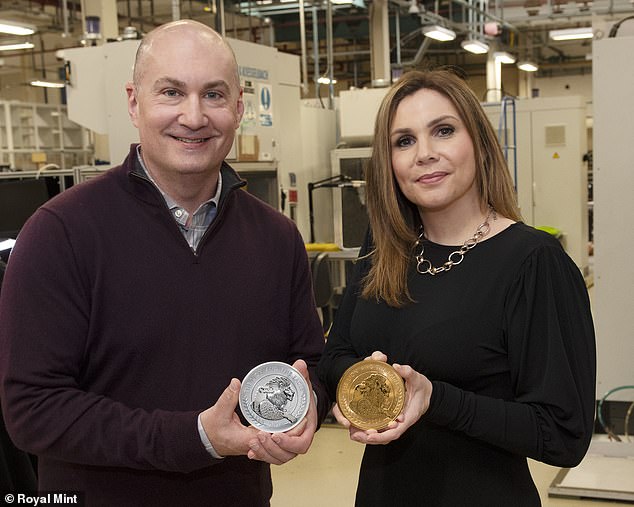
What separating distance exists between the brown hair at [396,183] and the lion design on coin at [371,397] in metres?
0.22

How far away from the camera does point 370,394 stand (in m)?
1.51

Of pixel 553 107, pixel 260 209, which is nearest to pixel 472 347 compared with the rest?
pixel 260 209

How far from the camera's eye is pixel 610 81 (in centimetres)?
388

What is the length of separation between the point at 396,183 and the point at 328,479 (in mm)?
2699

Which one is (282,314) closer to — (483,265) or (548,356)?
(483,265)

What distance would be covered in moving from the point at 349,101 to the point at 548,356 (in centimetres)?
478

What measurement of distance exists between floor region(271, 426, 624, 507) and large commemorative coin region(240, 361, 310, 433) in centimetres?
245

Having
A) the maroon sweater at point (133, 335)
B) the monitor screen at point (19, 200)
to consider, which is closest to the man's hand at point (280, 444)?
the maroon sweater at point (133, 335)

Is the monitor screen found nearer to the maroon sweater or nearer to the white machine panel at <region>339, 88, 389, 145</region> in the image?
the maroon sweater

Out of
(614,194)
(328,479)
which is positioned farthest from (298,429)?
(614,194)

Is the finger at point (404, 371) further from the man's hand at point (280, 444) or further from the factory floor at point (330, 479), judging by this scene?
the factory floor at point (330, 479)

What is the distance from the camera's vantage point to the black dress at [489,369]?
1.50m

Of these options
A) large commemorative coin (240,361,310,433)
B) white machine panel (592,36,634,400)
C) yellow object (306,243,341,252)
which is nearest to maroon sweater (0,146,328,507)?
large commemorative coin (240,361,310,433)

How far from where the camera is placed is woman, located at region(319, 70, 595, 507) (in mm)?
1506
